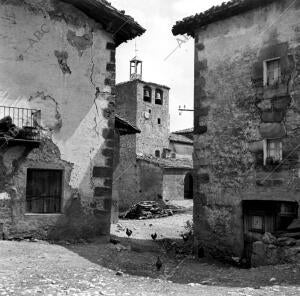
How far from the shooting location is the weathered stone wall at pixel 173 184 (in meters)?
29.0

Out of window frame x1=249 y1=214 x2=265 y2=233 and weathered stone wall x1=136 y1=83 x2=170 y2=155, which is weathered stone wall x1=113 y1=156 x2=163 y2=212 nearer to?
weathered stone wall x1=136 y1=83 x2=170 y2=155

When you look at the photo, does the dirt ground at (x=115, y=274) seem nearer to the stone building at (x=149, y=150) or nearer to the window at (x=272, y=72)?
the window at (x=272, y=72)

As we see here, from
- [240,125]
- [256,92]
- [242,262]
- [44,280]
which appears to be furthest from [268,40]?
[44,280]

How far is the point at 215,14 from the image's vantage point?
12008 mm

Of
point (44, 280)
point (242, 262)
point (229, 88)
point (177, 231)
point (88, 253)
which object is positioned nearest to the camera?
point (44, 280)

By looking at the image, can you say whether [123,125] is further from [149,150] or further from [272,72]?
[149,150]

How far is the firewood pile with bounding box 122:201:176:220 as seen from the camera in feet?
76.4

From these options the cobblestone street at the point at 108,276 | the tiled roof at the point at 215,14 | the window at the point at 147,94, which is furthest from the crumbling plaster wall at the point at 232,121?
the window at the point at 147,94

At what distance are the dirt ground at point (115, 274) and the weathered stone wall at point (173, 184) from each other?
17525mm

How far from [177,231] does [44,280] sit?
10.5 meters

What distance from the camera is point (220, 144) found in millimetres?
11938

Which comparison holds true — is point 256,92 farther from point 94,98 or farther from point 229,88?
point 94,98

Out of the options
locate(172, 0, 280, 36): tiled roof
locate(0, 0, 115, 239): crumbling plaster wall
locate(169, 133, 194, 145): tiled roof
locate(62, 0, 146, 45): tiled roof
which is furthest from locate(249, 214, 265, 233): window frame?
locate(169, 133, 194, 145): tiled roof

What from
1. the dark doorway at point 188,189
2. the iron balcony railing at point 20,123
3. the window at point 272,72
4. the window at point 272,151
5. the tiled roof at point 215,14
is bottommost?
the dark doorway at point 188,189
